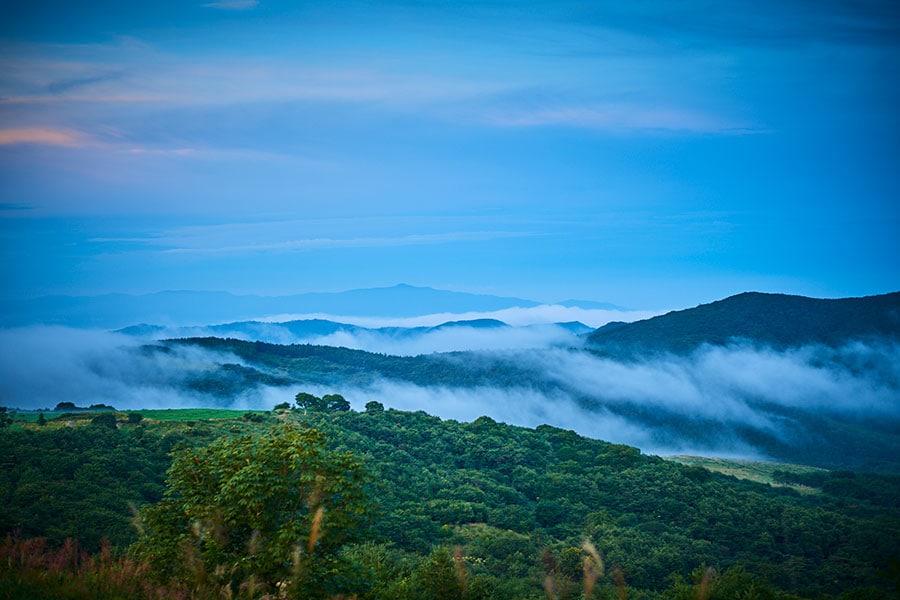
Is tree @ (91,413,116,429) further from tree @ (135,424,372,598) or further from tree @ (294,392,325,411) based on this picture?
tree @ (135,424,372,598)

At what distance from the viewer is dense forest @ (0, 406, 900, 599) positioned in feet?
54.8

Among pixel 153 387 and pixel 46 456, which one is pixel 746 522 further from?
pixel 153 387

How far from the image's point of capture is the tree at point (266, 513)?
16750 mm

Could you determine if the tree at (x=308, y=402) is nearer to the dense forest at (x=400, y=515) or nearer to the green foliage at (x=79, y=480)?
the dense forest at (x=400, y=515)

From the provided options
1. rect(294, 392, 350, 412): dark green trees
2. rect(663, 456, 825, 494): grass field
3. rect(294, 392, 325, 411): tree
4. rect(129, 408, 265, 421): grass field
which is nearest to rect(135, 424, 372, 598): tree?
rect(129, 408, 265, 421): grass field

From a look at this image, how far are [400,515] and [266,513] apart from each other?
4867 centimetres

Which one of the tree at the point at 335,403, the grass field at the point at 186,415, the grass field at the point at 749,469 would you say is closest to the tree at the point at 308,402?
the tree at the point at 335,403

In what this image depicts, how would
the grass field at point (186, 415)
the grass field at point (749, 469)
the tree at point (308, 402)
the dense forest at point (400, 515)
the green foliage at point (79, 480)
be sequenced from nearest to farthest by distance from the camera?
the dense forest at point (400, 515) → the green foliage at point (79, 480) → the grass field at point (186, 415) → the tree at point (308, 402) → the grass field at point (749, 469)

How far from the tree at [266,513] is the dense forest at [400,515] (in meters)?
0.06

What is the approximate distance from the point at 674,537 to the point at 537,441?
38.8m

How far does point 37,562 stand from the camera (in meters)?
13.0

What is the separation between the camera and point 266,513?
60.2 ft

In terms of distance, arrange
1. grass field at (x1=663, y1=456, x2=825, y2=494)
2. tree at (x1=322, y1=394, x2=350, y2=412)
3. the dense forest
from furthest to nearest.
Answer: grass field at (x1=663, y1=456, x2=825, y2=494) < tree at (x1=322, y1=394, x2=350, y2=412) < the dense forest

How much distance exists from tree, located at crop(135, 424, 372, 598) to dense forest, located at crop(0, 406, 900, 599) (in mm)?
58
